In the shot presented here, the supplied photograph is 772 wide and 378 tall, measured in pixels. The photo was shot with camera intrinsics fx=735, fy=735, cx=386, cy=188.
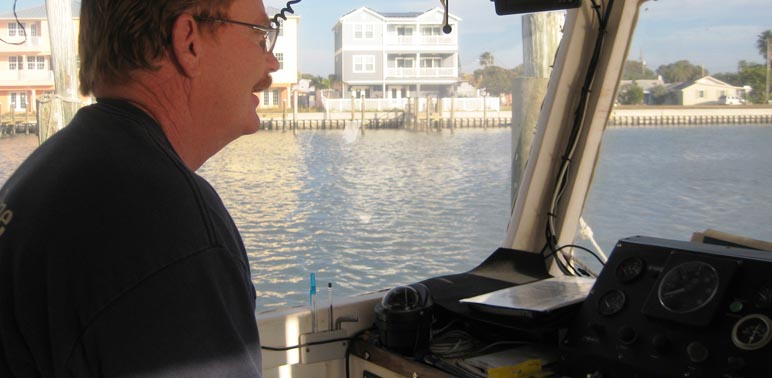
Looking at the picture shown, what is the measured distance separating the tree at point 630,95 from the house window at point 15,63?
289 cm

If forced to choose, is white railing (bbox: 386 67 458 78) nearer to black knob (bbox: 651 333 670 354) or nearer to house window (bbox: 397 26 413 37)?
house window (bbox: 397 26 413 37)

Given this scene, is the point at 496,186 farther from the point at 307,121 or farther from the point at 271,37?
the point at 271,37

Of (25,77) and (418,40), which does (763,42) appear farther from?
(25,77)

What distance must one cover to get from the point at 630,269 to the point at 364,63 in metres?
2.90

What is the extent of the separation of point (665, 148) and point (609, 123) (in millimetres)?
2774

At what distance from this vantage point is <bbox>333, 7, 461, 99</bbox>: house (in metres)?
4.22

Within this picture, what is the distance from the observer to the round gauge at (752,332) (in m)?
1.50

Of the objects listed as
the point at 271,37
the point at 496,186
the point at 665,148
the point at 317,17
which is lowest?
the point at 496,186

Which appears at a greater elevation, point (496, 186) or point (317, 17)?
point (317, 17)

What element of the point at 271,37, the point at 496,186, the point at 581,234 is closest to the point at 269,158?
the point at 496,186

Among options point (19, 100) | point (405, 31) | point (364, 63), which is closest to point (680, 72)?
point (405, 31)

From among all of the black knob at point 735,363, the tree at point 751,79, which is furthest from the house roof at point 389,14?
the black knob at point 735,363

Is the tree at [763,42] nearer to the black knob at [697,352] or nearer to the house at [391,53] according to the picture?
the house at [391,53]

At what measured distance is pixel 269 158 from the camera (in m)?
7.46
